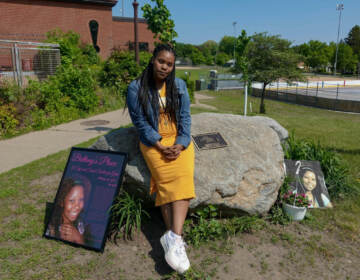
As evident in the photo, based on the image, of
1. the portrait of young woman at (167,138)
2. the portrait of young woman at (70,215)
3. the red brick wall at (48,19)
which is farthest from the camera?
the red brick wall at (48,19)

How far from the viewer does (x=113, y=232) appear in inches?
134

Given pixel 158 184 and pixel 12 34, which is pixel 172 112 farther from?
pixel 12 34

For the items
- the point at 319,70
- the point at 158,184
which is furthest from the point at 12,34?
the point at 319,70

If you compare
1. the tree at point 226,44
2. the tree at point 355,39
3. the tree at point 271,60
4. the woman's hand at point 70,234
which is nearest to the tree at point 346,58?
the tree at point 355,39

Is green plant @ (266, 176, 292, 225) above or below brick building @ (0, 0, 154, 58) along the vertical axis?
below

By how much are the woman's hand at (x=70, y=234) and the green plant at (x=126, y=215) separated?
0.38m

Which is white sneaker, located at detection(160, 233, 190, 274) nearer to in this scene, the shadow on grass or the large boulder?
the large boulder

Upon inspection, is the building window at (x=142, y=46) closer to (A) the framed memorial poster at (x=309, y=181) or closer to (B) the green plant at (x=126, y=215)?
(A) the framed memorial poster at (x=309, y=181)

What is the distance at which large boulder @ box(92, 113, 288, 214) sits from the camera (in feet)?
11.1

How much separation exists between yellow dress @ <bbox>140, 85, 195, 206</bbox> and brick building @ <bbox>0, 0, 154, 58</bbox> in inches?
881

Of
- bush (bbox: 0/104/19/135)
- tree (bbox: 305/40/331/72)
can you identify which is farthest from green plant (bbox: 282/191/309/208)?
tree (bbox: 305/40/331/72)

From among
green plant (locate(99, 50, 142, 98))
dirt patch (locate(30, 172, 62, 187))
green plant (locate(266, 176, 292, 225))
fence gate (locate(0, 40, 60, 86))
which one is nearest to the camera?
green plant (locate(266, 176, 292, 225))

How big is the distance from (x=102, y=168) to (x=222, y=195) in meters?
1.42

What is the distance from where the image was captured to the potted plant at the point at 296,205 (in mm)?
3738
